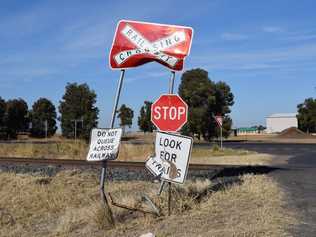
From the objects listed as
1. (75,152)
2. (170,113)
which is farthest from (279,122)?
(170,113)

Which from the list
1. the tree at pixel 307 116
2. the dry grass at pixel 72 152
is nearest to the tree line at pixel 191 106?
the dry grass at pixel 72 152

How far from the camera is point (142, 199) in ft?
34.2

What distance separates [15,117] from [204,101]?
36.4 metres

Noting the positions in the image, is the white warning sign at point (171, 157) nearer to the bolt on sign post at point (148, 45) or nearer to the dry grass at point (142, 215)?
the dry grass at point (142, 215)

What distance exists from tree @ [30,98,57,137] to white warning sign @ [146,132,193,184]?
8007cm

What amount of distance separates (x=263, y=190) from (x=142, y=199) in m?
3.04

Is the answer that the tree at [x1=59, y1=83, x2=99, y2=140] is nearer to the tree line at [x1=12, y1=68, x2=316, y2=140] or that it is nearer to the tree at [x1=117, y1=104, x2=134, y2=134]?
the tree line at [x1=12, y1=68, x2=316, y2=140]

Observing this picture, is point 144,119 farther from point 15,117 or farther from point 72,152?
point 72,152

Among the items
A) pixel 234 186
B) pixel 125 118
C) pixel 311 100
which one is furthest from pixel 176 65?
pixel 311 100

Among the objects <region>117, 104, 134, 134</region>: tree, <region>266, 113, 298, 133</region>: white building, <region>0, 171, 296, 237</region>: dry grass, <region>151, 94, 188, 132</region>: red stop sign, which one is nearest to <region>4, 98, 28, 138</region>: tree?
<region>117, 104, 134, 134</region>: tree

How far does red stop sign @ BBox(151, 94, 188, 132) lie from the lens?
35.6ft

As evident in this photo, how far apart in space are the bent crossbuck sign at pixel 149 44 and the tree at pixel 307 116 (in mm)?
92552

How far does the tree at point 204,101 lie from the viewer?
206ft

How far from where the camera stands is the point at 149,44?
34.8 ft
